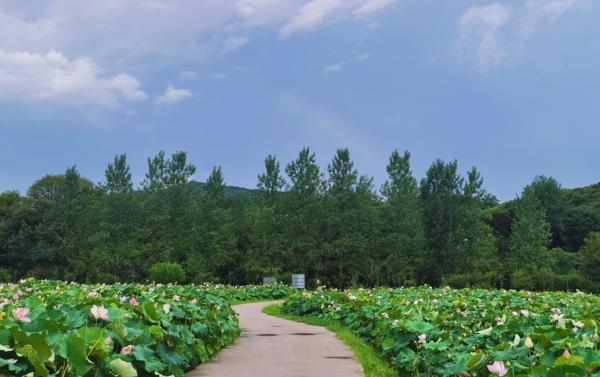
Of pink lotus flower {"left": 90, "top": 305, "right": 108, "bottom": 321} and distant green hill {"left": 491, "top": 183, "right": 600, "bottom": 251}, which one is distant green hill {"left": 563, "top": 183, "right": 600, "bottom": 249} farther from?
pink lotus flower {"left": 90, "top": 305, "right": 108, "bottom": 321}

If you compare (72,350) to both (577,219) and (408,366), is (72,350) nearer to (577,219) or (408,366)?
(408,366)

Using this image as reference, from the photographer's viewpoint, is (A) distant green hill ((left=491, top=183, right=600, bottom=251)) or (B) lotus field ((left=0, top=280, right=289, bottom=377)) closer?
(B) lotus field ((left=0, top=280, right=289, bottom=377))

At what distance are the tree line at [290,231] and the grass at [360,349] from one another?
24.4m

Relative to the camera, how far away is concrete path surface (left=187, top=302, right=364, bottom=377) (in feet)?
23.8

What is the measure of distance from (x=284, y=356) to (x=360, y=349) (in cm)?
141

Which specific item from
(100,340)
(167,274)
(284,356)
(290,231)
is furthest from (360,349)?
(290,231)

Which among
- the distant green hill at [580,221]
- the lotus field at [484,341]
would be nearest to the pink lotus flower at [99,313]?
the lotus field at [484,341]

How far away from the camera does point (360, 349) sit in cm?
930

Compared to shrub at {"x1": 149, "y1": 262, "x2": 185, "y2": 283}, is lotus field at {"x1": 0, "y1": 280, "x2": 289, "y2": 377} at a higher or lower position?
lower

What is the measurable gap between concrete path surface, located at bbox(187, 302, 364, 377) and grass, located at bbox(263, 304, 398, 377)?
125 mm

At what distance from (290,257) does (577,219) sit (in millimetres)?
35749

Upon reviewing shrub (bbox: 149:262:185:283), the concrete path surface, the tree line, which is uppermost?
the tree line

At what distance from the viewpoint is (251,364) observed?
7.89 meters

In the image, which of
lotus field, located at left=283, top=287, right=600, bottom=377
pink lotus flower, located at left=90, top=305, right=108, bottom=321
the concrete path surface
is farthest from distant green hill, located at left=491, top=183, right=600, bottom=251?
pink lotus flower, located at left=90, top=305, right=108, bottom=321
